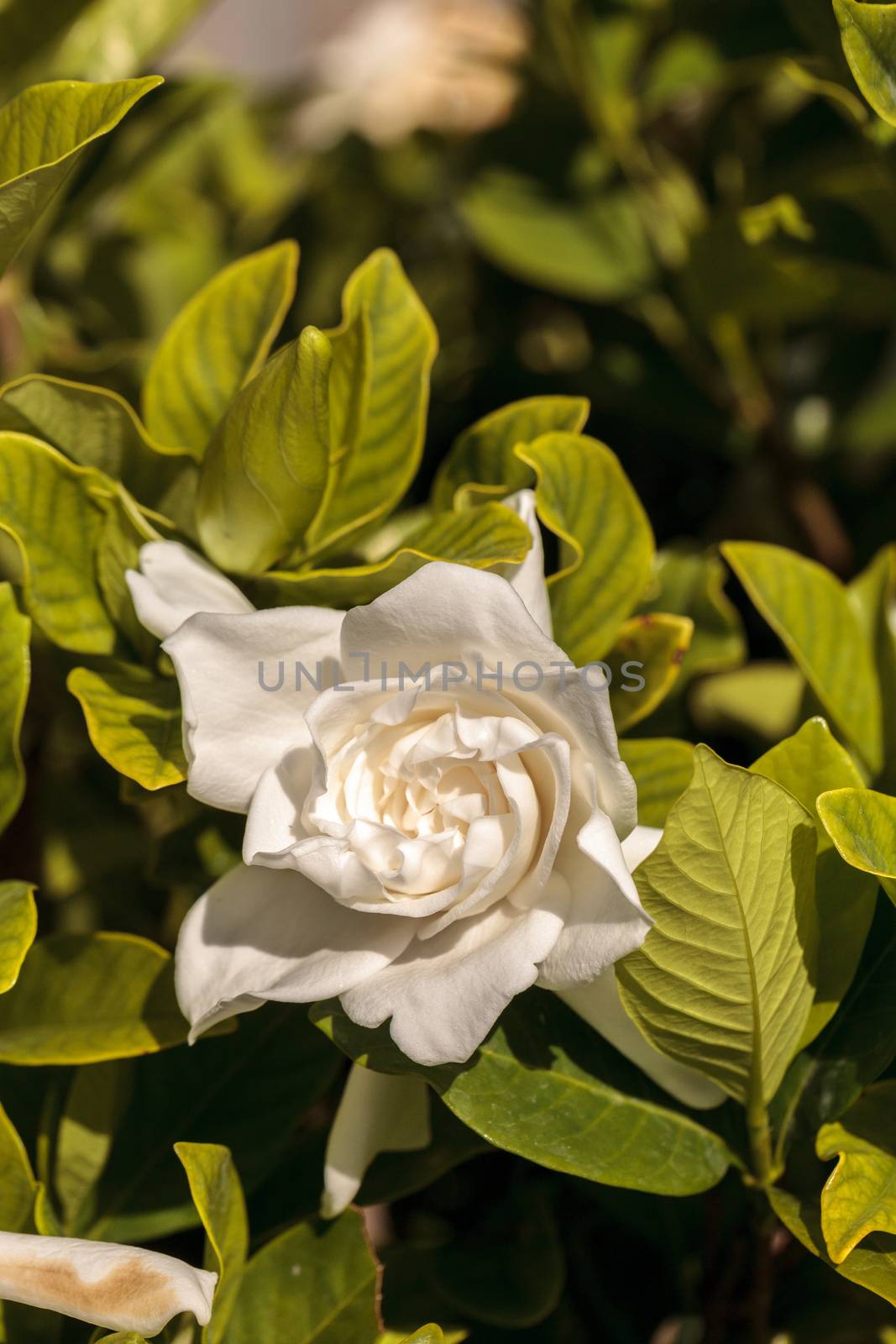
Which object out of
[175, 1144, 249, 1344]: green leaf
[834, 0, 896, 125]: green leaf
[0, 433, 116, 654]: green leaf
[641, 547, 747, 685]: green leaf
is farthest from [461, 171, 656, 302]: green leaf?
[175, 1144, 249, 1344]: green leaf

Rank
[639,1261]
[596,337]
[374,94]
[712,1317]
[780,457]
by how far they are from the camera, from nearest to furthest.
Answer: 1. [712,1317]
2. [639,1261]
3. [780,457]
4. [596,337]
5. [374,94]

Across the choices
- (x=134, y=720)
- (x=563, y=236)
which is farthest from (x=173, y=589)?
(x=563, y=236)

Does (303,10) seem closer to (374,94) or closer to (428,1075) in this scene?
(374,94)

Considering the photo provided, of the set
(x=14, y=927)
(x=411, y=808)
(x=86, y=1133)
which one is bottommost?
(x=86, y=1133)

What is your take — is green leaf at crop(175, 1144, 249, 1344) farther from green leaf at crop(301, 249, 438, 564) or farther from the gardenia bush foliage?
green leaf at crop(301, 249, 438, 564)

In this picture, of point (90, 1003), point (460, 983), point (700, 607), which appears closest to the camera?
point (460, 983)

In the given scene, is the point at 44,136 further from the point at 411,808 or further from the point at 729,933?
the point at 729,933

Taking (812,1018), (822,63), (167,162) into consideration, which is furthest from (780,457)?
(167,162)
